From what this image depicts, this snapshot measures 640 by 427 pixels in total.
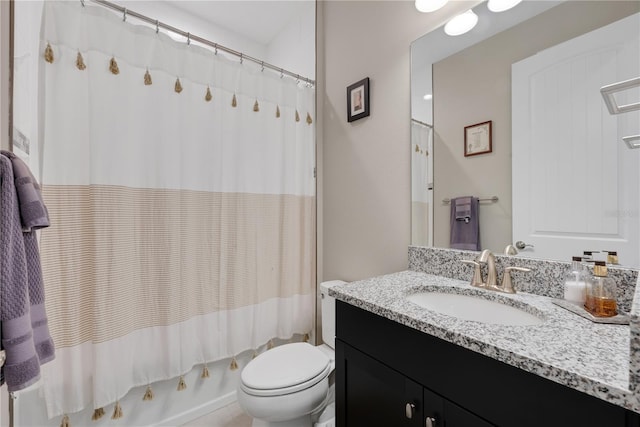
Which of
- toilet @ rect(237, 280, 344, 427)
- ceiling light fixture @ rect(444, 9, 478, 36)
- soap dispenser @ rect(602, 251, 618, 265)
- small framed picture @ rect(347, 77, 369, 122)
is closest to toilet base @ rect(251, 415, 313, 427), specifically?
toilet @ rect(237, 280, 344, 427)

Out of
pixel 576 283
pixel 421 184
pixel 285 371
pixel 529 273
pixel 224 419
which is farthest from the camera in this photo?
pixel 224 419

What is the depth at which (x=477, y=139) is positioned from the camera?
1.17m

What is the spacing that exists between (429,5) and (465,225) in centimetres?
101

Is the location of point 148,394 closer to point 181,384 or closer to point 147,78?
point 181,384

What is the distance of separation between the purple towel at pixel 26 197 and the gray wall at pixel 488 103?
4.73 ft

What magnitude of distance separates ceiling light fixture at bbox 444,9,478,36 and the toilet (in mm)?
1612

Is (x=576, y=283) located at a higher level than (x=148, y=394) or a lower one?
higher

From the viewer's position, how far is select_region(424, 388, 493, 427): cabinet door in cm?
65

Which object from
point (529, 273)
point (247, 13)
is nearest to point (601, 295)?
point (529, 273)

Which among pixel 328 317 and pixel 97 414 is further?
pixel 328 317

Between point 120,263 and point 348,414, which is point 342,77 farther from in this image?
point 348,414

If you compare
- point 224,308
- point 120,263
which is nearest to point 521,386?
point 224,308

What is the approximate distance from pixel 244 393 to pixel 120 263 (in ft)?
2.66

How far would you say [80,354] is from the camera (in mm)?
1205
